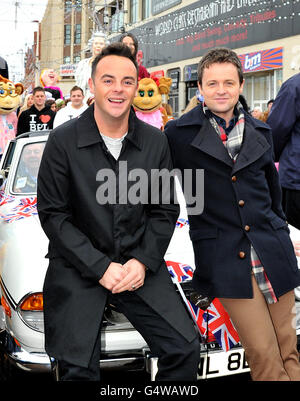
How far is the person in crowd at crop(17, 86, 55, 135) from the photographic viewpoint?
782 cm

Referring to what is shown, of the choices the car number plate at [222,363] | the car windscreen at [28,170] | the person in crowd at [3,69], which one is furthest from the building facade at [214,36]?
the car number plate at [222,363]

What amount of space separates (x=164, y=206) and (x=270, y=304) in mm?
712

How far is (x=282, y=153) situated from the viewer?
346cm

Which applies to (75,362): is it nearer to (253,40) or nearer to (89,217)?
(89,217)

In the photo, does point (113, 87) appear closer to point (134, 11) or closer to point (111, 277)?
point (111, 277)

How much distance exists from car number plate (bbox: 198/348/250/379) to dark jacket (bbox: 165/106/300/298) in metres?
0.37

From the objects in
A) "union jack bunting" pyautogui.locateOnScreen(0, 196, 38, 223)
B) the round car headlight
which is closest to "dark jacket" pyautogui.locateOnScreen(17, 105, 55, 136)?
"union jack bunting" pyautogui.locateOnScreen(0, 196, 38, 223)

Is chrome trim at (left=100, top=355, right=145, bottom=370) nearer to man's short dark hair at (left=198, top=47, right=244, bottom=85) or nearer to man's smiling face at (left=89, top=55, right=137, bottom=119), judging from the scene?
man's smiling face at (left=89, top=55, right=137, bottom=119)

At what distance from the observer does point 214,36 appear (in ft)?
73.7

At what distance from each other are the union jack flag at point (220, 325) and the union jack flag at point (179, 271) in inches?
8.0

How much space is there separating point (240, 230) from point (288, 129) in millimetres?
1160

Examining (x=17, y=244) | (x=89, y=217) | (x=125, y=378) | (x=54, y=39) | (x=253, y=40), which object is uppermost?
(x=54, y=39)

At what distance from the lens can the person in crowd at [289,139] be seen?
3270 mm

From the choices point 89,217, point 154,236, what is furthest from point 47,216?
point 154,236
